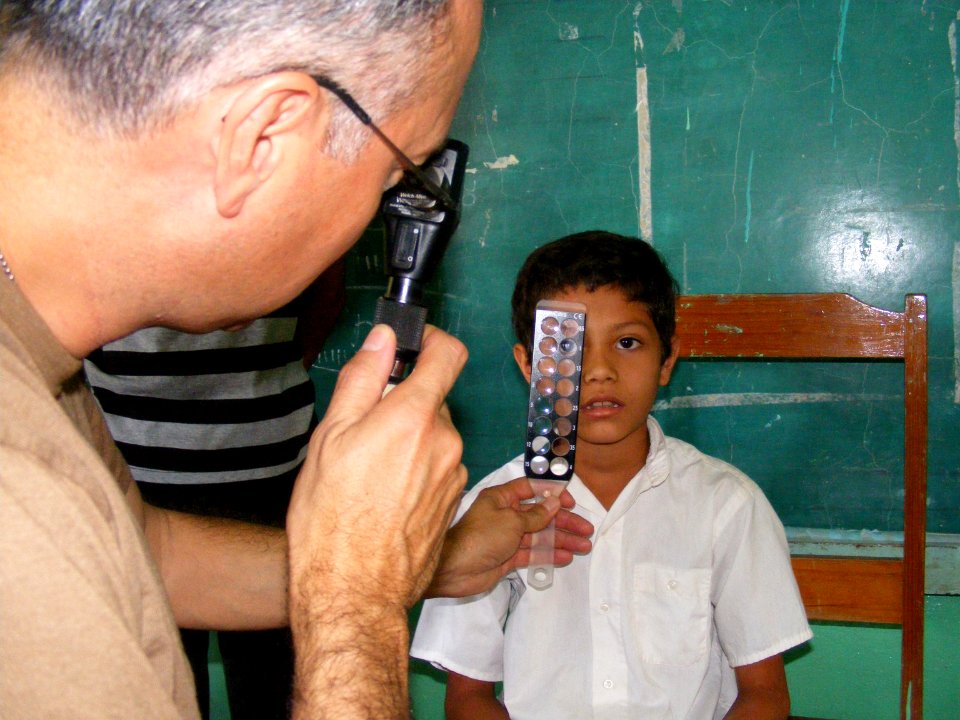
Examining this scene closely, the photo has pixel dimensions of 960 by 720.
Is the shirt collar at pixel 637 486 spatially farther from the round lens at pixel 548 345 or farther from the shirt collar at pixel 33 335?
the shirt collar at pixel 33 335

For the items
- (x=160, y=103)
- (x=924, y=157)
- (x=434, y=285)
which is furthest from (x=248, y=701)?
(x=924, y=157)

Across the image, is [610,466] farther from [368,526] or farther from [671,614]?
[368,526]

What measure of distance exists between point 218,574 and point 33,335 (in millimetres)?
402

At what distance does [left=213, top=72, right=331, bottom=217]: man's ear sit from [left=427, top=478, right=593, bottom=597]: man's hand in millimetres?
526

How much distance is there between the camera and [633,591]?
1176 mm

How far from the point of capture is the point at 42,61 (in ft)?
1.72

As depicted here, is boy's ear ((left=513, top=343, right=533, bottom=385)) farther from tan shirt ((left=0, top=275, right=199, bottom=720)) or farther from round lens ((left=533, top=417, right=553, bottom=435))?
tan shirt ((left=0, top=275, right=199, bottom=720))

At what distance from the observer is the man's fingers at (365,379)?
25.1 inches

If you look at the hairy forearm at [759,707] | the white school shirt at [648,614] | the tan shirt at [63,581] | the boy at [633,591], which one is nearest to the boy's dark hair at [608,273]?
the boy at [633,591]

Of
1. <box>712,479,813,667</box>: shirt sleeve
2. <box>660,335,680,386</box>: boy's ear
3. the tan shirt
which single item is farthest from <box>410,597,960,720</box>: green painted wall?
the tan shirt

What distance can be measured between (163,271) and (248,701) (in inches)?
40.2

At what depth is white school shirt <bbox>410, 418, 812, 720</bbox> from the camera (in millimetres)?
1113

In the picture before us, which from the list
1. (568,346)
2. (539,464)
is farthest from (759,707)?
(568,346)

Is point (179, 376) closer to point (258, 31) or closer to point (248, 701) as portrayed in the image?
point (248, 701)
